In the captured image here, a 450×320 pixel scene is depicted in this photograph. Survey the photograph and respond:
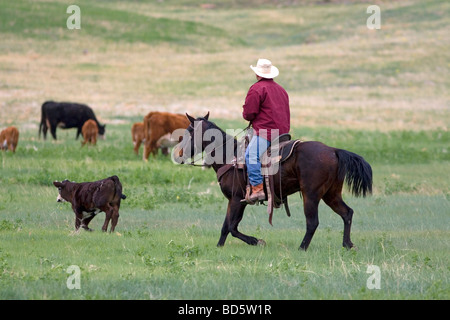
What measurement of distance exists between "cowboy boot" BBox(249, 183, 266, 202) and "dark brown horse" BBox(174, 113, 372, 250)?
244mm

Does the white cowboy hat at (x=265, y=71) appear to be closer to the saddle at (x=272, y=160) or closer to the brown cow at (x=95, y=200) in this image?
the saddle at (x=272, y=160)

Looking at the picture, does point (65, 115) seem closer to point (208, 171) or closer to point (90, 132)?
point (90, 132)

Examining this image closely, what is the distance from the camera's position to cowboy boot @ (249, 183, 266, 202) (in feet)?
37.1

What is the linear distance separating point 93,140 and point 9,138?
3.55m

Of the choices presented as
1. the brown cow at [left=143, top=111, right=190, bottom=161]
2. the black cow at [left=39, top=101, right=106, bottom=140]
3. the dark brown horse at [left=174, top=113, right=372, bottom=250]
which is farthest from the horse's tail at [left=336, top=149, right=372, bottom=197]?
the black cow at [left=39, top=101, right=106, bottom=140]

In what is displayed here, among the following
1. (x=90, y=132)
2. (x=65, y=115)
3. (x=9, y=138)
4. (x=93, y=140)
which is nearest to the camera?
(x=9, y=138)

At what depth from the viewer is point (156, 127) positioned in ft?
78.4

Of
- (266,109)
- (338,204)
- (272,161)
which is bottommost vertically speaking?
(338,204)

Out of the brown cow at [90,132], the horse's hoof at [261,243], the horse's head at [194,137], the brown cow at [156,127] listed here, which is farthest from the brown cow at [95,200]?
the brown cow at [90,132]

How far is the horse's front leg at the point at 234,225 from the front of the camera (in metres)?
11.4

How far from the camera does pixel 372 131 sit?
31250 millimetres

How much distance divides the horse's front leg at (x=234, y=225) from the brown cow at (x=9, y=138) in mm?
12556

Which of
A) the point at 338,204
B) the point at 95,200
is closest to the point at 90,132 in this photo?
the point at 95,200

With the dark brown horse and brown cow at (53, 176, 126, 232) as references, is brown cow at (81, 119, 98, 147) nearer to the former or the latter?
brown cow at (53, 176, 126, 232)
